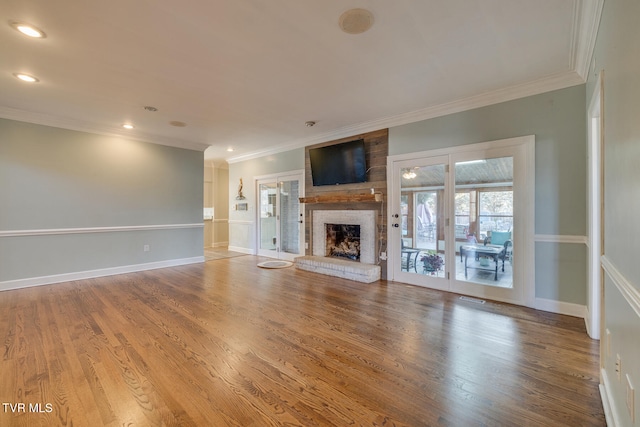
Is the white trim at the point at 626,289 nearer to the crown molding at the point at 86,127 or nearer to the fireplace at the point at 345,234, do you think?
the fireplace at the point at 345,234

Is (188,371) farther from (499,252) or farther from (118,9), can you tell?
(499,252)

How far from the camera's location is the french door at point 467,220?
10.7 feet

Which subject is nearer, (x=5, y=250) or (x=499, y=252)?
(x=499, y=252)

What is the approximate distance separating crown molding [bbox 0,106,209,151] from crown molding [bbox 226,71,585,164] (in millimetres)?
2726

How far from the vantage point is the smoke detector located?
2033 mm

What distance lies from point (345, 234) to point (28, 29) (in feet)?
15.3

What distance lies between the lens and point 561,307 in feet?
9.95

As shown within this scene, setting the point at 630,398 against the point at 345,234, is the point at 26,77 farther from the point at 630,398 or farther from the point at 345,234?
the point at 630,398

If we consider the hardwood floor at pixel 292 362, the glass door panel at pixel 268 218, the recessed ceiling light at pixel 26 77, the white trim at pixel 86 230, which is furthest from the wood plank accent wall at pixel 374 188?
the recessed ceiling light at pixel 26 77

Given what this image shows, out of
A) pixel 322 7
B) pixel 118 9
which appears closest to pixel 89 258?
pixel 118 9

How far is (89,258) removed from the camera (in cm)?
471

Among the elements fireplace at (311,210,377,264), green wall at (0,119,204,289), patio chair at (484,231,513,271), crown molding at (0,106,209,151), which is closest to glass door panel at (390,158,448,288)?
fireplace at (311,210,377,264)

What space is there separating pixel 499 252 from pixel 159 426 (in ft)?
12.3

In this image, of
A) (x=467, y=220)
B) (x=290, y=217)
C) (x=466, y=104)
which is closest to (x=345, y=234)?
(x=290, y=217)
